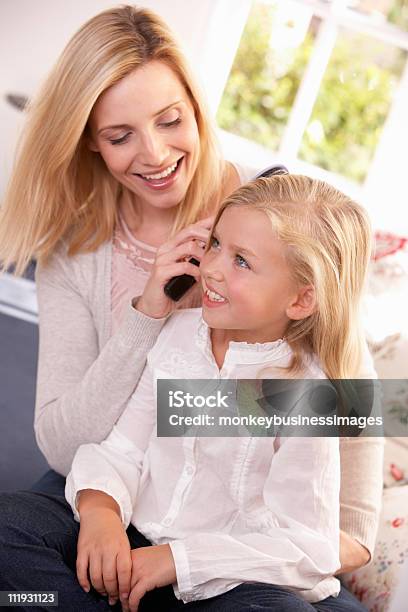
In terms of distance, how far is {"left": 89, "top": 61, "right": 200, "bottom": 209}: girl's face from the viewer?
1265mm

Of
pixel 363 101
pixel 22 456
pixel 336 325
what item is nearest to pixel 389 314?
pixel 336 325

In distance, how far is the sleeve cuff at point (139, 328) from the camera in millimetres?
1202

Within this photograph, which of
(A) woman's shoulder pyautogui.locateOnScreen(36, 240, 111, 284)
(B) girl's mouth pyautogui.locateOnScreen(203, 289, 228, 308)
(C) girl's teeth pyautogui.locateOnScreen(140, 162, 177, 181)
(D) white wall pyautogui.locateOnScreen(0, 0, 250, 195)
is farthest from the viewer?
(D) white wall pyautogui.locateOnScreen(0, 0, 250, 195)

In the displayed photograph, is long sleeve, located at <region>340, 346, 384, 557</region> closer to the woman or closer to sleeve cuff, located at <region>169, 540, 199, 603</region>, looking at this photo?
the woman

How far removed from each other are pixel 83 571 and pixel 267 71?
2.42m

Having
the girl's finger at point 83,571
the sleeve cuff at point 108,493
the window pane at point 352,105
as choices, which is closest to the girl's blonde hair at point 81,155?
the sleeve cuff at point 108,493

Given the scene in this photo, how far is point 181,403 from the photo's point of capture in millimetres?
1160

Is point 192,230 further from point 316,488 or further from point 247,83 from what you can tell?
point 247,83

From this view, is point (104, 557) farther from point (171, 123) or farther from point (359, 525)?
point (171, 123)

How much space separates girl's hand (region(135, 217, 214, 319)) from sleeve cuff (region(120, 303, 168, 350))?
0.4 inches

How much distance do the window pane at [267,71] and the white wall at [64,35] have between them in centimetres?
8

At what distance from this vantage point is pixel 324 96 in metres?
3.05

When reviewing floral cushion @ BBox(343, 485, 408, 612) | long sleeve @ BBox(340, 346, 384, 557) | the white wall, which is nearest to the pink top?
long sleeve @ BBox(340, 346, 384, 557)

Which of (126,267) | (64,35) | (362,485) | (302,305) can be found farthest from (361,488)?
(64,35)
